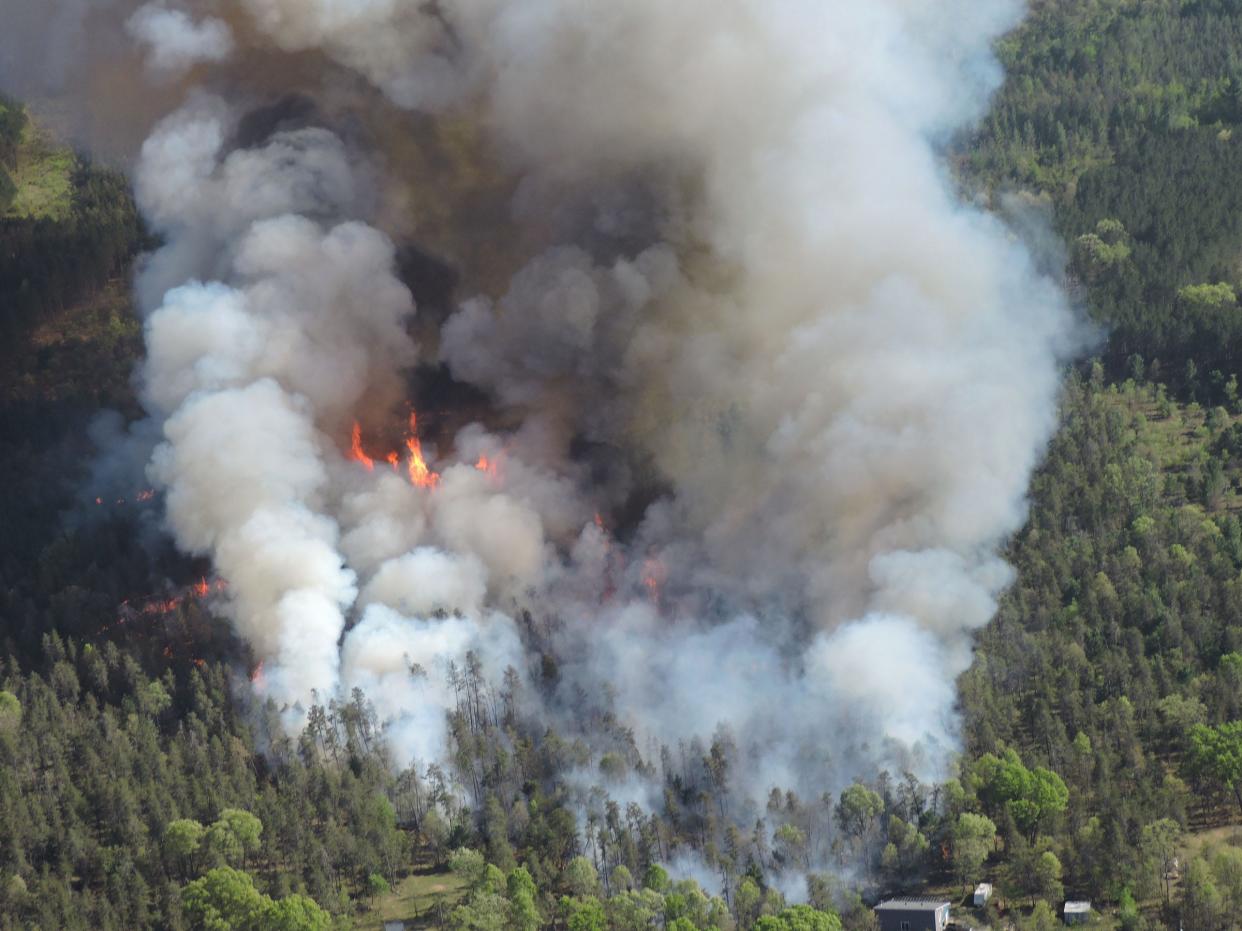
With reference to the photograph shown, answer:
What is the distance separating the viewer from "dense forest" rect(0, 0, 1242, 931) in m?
64.2

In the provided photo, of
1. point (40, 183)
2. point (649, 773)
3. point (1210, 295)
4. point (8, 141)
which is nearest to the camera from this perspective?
point (649, 773)

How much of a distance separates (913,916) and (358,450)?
3171 centimetres

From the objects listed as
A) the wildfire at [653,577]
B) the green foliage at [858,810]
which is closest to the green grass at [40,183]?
the wildfire at [653,577]

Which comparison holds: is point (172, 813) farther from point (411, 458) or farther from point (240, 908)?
point (411, 458)

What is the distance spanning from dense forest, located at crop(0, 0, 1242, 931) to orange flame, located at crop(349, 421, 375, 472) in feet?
25.3

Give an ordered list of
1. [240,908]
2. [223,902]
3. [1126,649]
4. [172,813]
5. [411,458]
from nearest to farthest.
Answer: [240,908]
[223,902]
[172,813]
[1126,649]
[411,458]

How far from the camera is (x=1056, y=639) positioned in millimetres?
75750

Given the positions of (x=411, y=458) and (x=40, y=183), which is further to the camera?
(x=40, y=183)

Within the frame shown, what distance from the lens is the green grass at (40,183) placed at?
371 feet

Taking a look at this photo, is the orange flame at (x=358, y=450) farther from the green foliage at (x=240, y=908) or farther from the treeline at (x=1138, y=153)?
the treeline at (x=1138, y=153)

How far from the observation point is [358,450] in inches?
3361

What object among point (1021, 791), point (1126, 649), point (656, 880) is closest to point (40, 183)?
point (1126, 649)

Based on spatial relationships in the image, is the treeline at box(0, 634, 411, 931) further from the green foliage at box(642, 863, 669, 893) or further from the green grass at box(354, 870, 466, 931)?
the green foliage at box(642, 863, 669, 893)

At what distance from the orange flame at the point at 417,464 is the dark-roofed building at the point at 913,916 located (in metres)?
27.6
